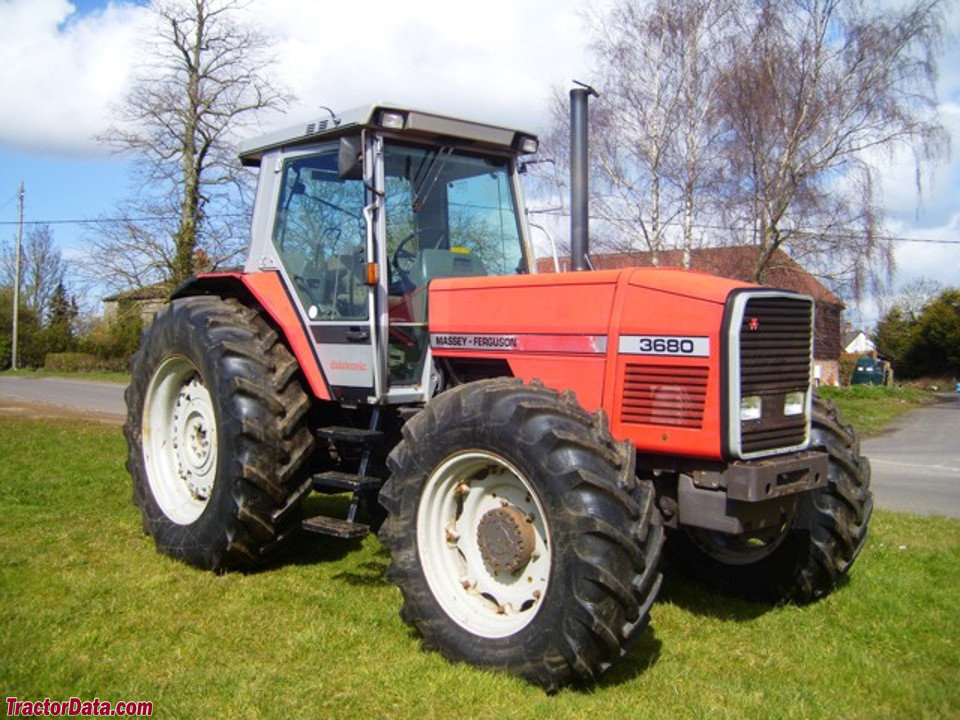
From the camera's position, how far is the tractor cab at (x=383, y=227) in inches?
210

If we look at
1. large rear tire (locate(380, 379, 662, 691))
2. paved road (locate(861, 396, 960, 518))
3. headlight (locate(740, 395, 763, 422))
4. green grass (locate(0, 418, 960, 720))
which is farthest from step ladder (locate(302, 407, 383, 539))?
paved road (locate(861, 396, 960, 518))

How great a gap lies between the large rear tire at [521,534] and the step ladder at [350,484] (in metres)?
0.55

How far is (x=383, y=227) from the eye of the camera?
17.5 ft

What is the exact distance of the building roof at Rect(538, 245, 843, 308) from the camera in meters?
19.4

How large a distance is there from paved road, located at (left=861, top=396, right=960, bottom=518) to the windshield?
5297 millimetres

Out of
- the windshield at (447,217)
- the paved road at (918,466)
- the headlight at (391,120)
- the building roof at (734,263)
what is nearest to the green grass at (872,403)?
the paved road at (918,466)

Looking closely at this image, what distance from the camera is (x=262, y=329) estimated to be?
5828 mm

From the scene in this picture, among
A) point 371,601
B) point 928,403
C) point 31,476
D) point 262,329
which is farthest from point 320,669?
point 928,403

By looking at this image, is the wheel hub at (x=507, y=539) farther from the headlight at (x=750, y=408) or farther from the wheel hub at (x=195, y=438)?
the wheel hub at (x=195, y=438)

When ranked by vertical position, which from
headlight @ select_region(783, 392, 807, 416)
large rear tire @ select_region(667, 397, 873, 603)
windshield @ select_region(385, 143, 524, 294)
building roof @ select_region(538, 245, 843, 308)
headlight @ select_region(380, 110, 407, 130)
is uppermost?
building roof @ select_region(538, 245, 843, 308)

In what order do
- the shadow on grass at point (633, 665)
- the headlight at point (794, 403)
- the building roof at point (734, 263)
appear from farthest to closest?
the building roof at point (734, 263), the headlight at point (794, 403), the shadow on grass at point (633, 665)

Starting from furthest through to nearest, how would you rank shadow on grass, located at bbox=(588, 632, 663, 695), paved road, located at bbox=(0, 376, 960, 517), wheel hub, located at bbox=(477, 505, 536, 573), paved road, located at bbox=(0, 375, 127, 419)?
paved road, located at bbox=(0, 375, 127, 419)
paved road, located at bbox=(0, 376, 960, 517)
wheel hub, located at bbox=(477, 505, 536, 573)
shadow on grass, located at bbox=(588, 632, 663, 695)

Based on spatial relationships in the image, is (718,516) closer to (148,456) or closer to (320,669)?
(320,669)

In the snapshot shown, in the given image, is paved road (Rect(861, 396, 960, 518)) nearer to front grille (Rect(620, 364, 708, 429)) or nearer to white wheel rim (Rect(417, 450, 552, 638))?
front grille (Rect(620, 364, 708, 429))
